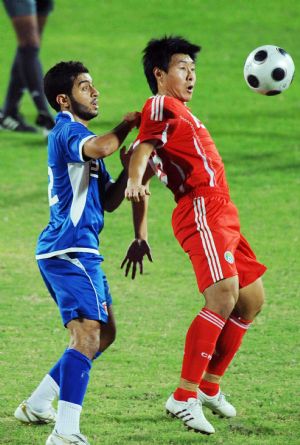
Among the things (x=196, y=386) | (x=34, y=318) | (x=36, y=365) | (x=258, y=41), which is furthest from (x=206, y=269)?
(x=258, y=41)

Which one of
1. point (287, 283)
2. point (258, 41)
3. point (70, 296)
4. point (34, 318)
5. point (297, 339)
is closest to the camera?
point (70, 296)

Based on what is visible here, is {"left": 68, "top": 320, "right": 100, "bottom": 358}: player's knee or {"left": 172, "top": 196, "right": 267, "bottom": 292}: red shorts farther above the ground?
{"left": 172, "top": 196, "right": 267, "bottom": 292}: red shorts

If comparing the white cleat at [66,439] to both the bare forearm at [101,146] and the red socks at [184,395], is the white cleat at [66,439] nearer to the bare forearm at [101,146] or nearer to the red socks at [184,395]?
the red socks at [184,395]

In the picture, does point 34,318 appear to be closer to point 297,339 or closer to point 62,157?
point 297,339

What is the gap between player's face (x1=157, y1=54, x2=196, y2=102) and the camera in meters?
7.00

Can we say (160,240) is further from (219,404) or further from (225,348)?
(219,404)

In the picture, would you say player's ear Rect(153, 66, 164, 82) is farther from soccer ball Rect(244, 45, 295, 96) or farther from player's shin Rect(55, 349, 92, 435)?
player's shin Rect(55, 349, 92, 435)

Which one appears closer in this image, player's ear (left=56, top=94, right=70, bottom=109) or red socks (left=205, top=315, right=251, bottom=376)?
player's ear (left=56, top=94, right=70, bottom=109)

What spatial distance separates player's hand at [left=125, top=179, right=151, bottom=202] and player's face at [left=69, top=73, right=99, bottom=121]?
1.65ft

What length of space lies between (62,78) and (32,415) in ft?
5.94

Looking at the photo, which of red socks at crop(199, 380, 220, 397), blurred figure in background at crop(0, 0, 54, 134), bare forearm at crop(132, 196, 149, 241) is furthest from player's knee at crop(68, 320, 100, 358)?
blurred figure in background at crop(0, 0, 54, 134)

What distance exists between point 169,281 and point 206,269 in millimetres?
3854

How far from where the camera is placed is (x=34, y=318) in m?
9.29

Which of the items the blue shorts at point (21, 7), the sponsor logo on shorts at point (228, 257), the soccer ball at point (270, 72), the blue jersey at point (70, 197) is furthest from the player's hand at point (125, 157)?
the blue shorts at point (21, 7)
